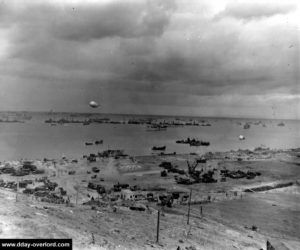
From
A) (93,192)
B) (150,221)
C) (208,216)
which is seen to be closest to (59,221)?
(150,221)

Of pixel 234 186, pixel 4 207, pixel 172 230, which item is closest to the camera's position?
pixel 4 207

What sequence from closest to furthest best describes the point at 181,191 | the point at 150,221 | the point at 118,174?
the point at 150,221 < the point at 181,191 < the point at 118,174

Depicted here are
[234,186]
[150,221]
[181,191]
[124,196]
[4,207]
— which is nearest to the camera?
[4,207]

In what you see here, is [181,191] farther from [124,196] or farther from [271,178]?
[271,178]

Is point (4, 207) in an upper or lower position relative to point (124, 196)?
upper

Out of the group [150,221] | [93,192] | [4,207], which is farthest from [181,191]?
[4,207]

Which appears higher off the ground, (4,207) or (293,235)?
(4,207)

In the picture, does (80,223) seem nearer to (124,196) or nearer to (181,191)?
(124,196)

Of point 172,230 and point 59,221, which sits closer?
point 59,221

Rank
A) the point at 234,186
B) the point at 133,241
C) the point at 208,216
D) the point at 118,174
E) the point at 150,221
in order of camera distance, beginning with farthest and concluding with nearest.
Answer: the point at 118,174 → the point at 234,186 → the point at 208,216 → the point at 150,221 → the point at 133,241
